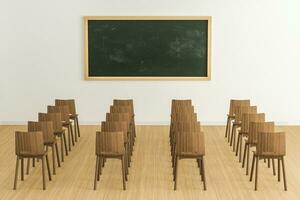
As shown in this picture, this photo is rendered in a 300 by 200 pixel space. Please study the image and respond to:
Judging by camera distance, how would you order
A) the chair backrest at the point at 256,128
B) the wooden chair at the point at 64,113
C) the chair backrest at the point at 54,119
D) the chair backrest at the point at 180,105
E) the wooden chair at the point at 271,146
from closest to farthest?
1. the wooden chair at the point at 271,146
2. the chair backrest at the point at 256,128
3. the chair backrest at the point at 54,119
4. the wooden chair at the point at 64,113
5. the chair backrest at the point at 180,105

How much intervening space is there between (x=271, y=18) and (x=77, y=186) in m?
7.76

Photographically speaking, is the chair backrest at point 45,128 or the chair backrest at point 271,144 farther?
the chair backrest at point 45,128

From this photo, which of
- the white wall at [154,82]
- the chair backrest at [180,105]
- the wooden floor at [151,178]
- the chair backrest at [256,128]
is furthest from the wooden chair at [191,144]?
the white wall at [154,82]

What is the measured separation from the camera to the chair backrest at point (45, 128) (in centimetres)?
1067

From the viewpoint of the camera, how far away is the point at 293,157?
39.4ft

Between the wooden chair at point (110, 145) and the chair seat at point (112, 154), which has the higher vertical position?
the wooden chair at point (110, 145)

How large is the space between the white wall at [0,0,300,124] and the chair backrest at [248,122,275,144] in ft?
15.2

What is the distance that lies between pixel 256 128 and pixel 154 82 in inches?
203

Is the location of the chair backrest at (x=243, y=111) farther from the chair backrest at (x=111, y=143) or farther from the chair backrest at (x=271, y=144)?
the chair backrest at (x=111, y=143)

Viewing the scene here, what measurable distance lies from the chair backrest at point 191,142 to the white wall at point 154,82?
5.79 meters

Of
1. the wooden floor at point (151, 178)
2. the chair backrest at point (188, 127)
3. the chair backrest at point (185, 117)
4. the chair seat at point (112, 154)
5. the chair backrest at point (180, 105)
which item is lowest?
the wooden floor at point (151, 178)

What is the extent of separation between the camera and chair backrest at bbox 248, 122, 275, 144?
10773 mm

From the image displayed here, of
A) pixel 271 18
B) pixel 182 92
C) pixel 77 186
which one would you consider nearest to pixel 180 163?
pixel 77 186

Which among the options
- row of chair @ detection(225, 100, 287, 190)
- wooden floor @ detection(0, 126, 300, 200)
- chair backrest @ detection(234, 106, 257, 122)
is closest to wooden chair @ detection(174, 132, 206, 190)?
wooden floor @ detection(0, 126, 300, 200)
